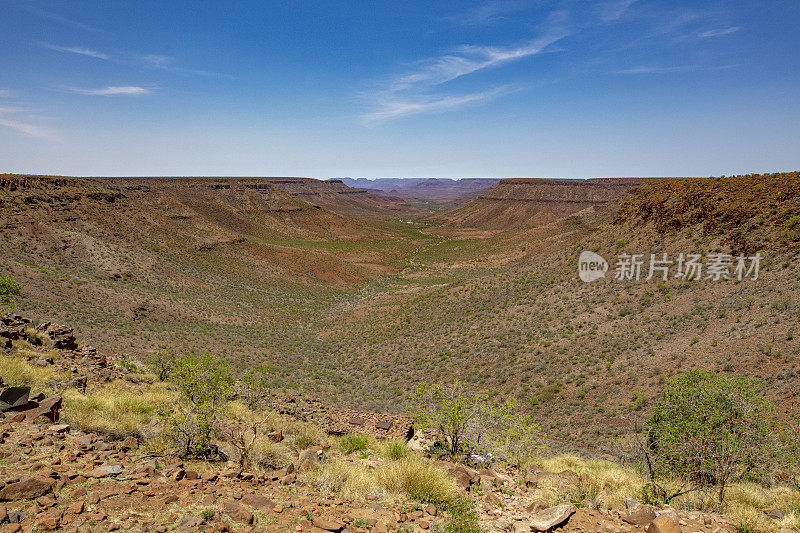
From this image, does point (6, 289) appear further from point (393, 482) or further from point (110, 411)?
point (393, 482)

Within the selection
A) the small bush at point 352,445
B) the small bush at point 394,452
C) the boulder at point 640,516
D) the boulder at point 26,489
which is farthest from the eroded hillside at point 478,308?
the boulder at point 26,489

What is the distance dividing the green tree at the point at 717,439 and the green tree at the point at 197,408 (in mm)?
9568

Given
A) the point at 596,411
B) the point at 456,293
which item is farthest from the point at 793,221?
the point at 456,293

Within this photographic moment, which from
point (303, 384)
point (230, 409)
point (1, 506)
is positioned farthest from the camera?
point (303, 384)

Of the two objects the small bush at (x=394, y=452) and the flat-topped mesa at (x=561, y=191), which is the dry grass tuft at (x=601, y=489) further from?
the flat-topped mesa at (x=561, y=191)

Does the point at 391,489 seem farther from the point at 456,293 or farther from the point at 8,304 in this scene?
the point at 456,293

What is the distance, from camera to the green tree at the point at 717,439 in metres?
8.06

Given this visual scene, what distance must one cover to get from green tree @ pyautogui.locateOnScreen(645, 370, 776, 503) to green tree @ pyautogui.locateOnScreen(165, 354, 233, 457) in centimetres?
957

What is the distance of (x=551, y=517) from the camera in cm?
626

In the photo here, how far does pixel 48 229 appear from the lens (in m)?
39.6

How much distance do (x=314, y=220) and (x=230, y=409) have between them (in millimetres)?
97632

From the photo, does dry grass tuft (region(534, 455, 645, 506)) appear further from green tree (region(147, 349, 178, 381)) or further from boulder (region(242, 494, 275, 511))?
green tree (region(147, 349, 178, 381))


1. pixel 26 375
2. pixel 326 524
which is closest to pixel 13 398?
pixel 26 375

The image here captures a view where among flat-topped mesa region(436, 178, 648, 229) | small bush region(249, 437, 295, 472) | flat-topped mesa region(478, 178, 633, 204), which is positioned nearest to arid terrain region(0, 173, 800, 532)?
small bush region(249, 437, 295, 472)
